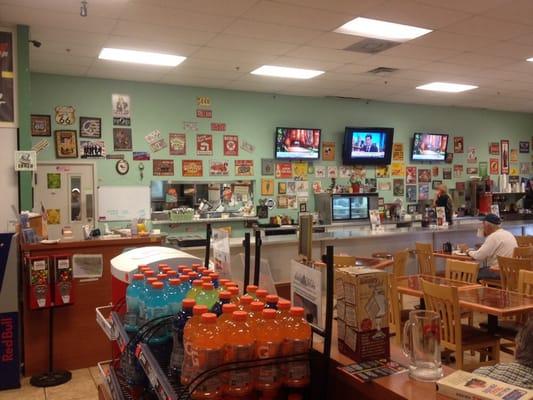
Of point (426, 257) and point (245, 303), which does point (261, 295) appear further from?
point (426, 257)

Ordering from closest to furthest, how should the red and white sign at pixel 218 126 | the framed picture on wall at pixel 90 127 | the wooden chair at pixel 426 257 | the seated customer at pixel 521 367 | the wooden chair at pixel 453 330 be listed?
the seated customer at pixel 521 367
the wooden chair at pixel 453 330
the wooden chair at pixel 426 257
the framed picture on wall at pixel 90 127
the red and white sign at pixel 218 126

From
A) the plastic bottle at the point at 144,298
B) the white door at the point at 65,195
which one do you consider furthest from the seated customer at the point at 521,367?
the white door at the point at 65,195

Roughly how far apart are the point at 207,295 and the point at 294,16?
3.92 metres

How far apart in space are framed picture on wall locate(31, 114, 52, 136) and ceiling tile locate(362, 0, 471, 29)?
490 centimetres

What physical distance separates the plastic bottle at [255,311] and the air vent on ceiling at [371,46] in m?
5.00

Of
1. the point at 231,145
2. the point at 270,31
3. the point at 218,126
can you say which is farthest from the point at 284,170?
the point at 270,31

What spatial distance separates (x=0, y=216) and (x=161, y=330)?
4080 millimetres

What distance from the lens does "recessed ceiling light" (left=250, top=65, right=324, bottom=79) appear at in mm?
7297

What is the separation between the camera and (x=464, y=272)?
5039mm

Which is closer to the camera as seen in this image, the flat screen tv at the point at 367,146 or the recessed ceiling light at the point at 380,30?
the recessed ceiling light at the point at 380,30

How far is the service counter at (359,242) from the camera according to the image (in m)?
6.62

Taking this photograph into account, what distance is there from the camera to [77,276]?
461 cm

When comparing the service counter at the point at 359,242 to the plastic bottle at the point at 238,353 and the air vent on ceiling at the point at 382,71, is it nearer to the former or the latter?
the air vent on ceiling at the point at 382,71

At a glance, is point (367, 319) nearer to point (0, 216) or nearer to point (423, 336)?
point (423, 336)
